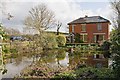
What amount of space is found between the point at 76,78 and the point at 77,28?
3537 cm

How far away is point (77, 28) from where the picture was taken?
4375 centimetres

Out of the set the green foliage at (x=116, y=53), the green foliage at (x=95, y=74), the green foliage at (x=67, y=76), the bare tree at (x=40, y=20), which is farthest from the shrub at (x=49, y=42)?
the green foliage at (x=116, y=53)

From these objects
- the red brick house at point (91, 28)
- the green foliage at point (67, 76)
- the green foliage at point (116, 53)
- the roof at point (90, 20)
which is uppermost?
the roof at point (90, 20)

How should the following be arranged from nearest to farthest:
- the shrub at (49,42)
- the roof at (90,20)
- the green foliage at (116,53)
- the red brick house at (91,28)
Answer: the green foliage at (116,53)
the shrub at (49,42)
the red brick house at (91,28)
the roof at (90,20)

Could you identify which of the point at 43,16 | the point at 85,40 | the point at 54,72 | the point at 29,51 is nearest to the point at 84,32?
the point at 85,40

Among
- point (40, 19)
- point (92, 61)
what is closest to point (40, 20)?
point (40, 19)

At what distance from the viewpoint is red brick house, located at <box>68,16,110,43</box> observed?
41.6m

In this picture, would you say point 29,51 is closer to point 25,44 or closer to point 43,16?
point 25,44

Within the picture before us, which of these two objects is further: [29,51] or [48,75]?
[29,51]

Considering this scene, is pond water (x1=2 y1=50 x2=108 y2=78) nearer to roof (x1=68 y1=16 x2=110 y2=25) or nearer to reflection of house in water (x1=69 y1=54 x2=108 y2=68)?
reflection of house in water (x1=69 y1=54 x2=108 y2=68)

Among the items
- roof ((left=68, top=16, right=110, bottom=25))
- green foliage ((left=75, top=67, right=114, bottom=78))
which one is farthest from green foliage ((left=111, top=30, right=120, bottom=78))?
roof ((left=68, top=16, right=110, bottom=25))

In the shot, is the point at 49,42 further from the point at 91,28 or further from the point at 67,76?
the point at 67,76

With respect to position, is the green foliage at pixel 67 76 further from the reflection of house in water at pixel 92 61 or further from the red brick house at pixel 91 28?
the red brick house at pixel 91 28

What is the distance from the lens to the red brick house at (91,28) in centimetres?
4156
